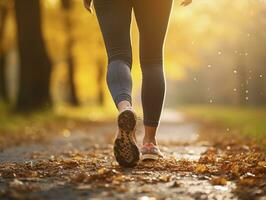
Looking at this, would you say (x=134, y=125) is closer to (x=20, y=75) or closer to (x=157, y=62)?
(x=157, y=62)

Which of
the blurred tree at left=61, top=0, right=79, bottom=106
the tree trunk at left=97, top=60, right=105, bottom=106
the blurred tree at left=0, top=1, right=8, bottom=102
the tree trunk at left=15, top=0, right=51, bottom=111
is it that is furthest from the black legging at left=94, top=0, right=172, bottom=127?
the tree trunk at left=97, top=60, right=105, bottom=106

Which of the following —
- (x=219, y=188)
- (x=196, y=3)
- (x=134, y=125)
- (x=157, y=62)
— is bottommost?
(x=219, y=188)

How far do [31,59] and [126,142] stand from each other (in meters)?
12.2

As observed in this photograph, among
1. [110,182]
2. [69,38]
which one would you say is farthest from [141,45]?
[69,38]

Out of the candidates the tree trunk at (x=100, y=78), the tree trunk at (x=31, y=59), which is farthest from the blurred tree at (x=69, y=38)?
the tree trunk at (x=31, y=59)

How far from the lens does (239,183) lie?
3891 millimetres

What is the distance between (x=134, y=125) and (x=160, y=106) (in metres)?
0.73

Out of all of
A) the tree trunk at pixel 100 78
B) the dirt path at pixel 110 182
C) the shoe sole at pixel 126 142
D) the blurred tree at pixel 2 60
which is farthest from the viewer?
the tree trunk at pixel 100 78

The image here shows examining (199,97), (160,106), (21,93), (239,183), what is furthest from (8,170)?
(199,97)

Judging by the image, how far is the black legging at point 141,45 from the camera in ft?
14.8

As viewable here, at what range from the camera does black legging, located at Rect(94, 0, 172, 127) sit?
14.8 feet

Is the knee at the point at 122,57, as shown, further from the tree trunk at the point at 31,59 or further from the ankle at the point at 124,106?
the tree trunk at the point at 31,59

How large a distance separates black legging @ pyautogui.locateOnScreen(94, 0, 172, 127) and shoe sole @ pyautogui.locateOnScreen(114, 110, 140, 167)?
258mm

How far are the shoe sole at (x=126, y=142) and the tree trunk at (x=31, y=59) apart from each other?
11.5 metres
